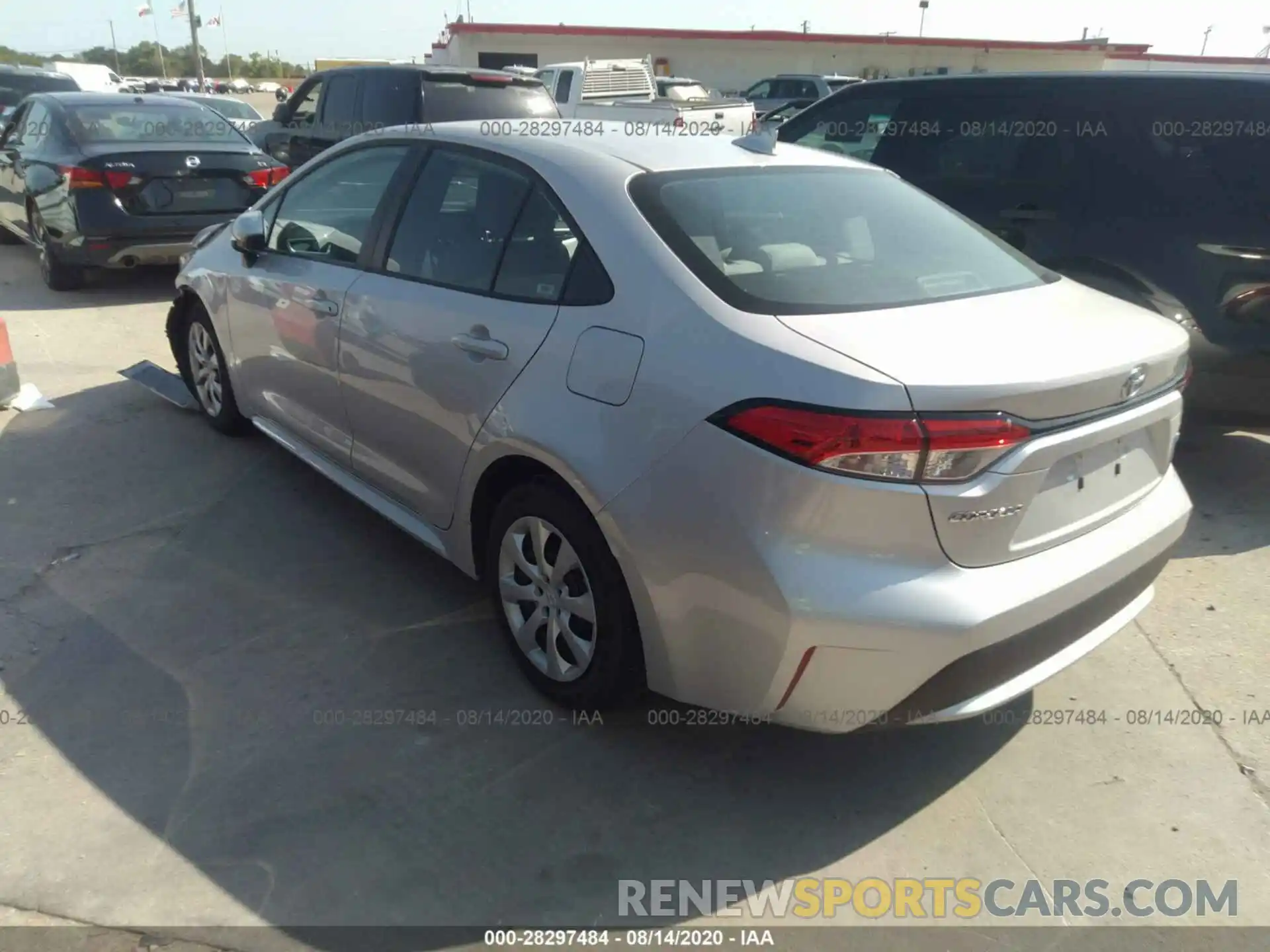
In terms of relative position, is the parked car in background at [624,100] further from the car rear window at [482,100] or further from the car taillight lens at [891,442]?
the car taillight lens at [891,442]

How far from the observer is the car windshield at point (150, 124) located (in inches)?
328

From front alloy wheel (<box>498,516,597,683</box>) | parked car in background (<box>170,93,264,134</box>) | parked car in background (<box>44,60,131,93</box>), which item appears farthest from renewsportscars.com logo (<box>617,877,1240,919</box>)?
parked car in background (<box>44,60,131,93</box>)

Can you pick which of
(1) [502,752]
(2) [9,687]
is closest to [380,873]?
(1) [502,752]

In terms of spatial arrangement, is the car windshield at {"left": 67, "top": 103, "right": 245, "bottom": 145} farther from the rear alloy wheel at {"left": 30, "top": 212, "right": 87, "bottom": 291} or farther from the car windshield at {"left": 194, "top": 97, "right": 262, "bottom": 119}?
the car windshield at {"left": 194, "top": 97, "right": 262, "bottom": 119}

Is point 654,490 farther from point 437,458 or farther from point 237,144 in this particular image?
point 237,144

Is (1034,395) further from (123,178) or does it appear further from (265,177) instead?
(265,177)

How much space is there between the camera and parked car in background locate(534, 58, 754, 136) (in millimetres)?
15492

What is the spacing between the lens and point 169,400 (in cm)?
570

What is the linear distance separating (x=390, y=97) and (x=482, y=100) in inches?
37.3

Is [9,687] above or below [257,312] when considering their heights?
below

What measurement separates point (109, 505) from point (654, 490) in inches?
123

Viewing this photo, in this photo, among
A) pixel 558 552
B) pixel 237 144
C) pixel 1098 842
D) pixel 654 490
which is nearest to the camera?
pixel 654 490

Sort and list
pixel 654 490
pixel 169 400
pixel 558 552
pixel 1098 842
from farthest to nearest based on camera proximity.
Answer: pixel 169 400
pixel 558 552
pixel 1098 842
pixel 654 490

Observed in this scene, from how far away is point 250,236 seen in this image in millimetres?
4254
